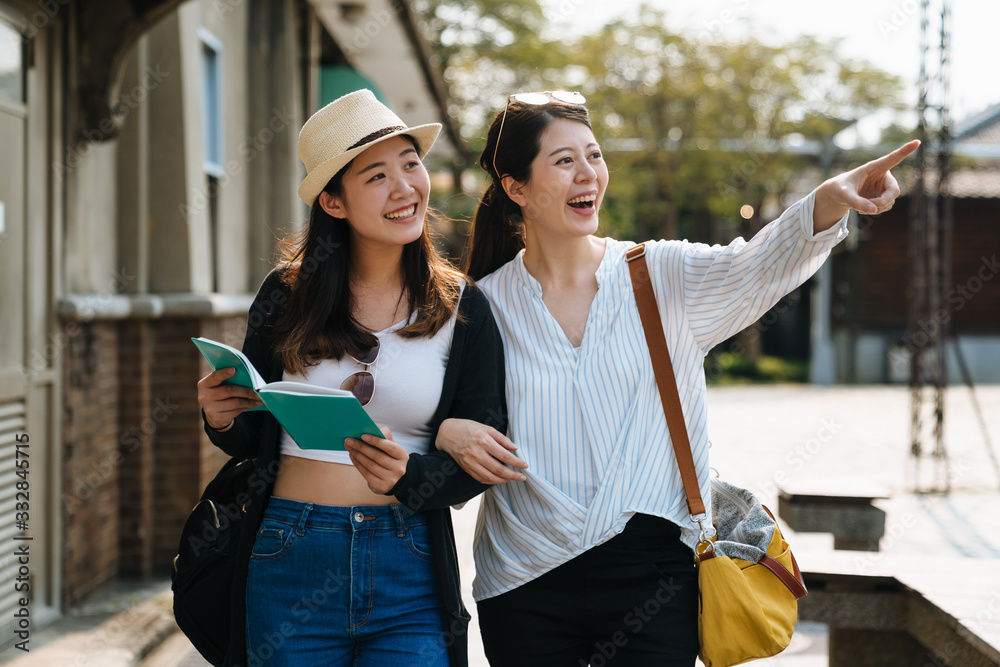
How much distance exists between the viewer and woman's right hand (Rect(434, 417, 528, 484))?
2113 millimetres

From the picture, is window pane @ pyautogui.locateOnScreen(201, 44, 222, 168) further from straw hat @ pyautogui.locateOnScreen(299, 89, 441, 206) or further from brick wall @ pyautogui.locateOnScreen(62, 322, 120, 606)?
straw hat @ pyautogui.locateOnScreen(299, 89, 441, 206)

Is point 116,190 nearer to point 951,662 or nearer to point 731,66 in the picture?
point 951,662

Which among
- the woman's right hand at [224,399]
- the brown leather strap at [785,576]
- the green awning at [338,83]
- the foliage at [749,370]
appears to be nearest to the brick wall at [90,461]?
the woman's right hand at [224,399]

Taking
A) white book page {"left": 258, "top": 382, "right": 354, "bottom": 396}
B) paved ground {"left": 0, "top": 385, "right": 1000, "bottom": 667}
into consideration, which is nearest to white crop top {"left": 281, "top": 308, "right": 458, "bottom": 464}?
white book page {"left": 258, "top": 382, "right": 354, "bottom": 396}

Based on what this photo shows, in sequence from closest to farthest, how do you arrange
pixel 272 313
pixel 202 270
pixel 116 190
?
pixel 272 313, pixel 116 190, pixel 202 270

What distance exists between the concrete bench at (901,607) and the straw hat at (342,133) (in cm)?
240

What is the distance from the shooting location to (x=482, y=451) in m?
2.11

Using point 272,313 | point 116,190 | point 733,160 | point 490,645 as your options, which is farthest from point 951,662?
point 733,160

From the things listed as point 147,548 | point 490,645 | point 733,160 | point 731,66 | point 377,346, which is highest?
point 731,66

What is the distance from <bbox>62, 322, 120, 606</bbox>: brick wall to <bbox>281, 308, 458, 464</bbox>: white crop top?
3.14m

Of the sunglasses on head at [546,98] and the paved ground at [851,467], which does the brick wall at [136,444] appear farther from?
the sunglasses on head at [546,98]

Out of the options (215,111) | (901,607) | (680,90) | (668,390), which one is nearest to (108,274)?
(215,111)

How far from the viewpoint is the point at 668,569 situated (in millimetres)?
2307

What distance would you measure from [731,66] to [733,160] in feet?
7.17
